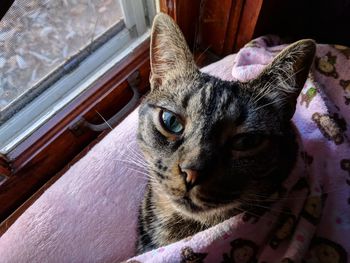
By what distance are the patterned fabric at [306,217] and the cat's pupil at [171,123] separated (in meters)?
0.24

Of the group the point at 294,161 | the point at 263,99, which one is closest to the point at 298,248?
the point at 294,161

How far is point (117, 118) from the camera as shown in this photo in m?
1.42

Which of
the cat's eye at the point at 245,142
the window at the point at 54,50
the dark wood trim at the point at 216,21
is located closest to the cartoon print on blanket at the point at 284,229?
the cat's eye at the point at 245,142

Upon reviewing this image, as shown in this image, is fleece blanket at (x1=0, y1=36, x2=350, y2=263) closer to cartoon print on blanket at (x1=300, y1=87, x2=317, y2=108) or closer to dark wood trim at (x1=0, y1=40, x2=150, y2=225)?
cartoon print on blanket at (x1=300, y1=87, x2=317, y2=108)

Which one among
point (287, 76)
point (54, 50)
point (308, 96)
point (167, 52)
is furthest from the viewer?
point (54, 50)

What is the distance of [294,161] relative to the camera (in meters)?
0.94

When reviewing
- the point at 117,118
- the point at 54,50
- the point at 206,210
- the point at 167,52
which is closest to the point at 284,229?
the point at 206,210

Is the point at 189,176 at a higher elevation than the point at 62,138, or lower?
higher

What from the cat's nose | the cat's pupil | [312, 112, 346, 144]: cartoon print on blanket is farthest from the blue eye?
[312, 112, 346, 144]: cartoon print on blanket

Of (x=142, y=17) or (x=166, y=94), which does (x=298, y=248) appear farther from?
(x=142, y=17)

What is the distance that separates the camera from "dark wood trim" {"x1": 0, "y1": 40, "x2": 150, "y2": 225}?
1257 mm

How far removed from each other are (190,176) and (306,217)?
0.34 m

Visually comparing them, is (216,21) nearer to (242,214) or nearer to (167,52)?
(167,52)

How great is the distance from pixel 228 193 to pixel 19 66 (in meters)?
0.75
